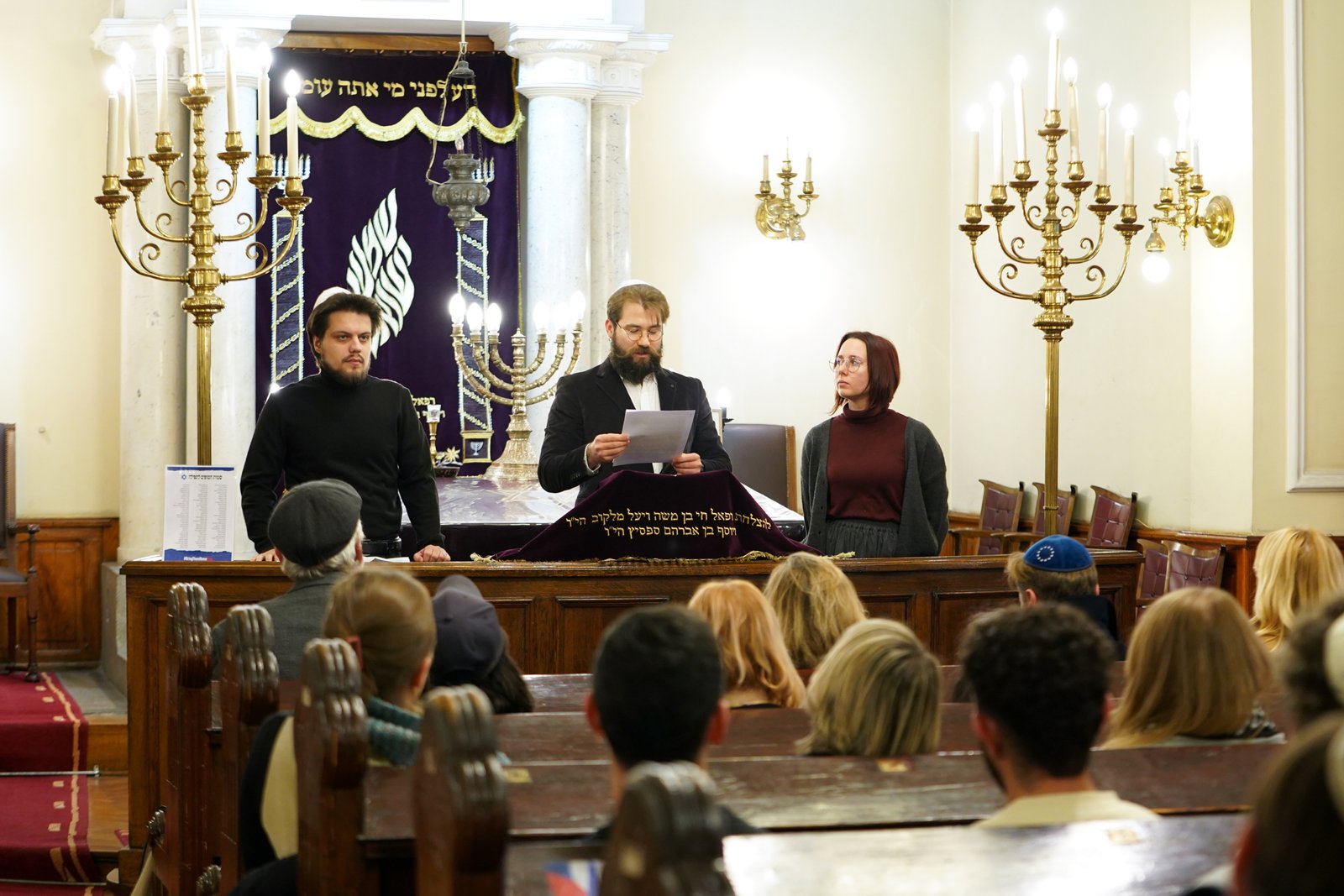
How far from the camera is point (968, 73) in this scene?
9742 millimetres

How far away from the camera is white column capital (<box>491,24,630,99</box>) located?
8891 millimetres

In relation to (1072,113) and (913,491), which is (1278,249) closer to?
(1072,113)

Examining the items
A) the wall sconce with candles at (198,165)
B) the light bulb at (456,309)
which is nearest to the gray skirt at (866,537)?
the wall sconce with candles at (198,165)

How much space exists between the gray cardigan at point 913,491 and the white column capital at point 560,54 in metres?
4.41

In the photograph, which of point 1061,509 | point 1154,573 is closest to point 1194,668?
point 1154,573

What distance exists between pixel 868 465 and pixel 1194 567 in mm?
2496

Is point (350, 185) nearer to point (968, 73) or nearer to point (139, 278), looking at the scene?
point (139, 278)

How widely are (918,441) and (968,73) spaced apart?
5.34m

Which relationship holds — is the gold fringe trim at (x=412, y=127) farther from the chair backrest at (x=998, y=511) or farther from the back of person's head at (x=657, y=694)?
the back of person's head at (x=657, y=694)

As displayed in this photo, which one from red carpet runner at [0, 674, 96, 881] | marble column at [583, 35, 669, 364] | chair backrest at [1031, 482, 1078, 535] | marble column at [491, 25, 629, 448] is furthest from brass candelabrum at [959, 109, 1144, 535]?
marble column at [583, 35, 669, 364]

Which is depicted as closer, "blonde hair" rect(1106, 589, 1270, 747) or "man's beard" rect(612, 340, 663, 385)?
"blonde hair" rect(1106, 589, 1270, 747)

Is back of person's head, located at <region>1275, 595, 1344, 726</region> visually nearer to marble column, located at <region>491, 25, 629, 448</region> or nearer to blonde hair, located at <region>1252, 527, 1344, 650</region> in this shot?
blonde hair, located at <region>1252, 527, 1344, 650</region>

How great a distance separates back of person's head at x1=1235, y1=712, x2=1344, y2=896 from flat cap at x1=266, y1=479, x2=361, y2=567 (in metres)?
2.70

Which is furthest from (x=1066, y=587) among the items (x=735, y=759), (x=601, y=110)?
(x=601, y=110)
